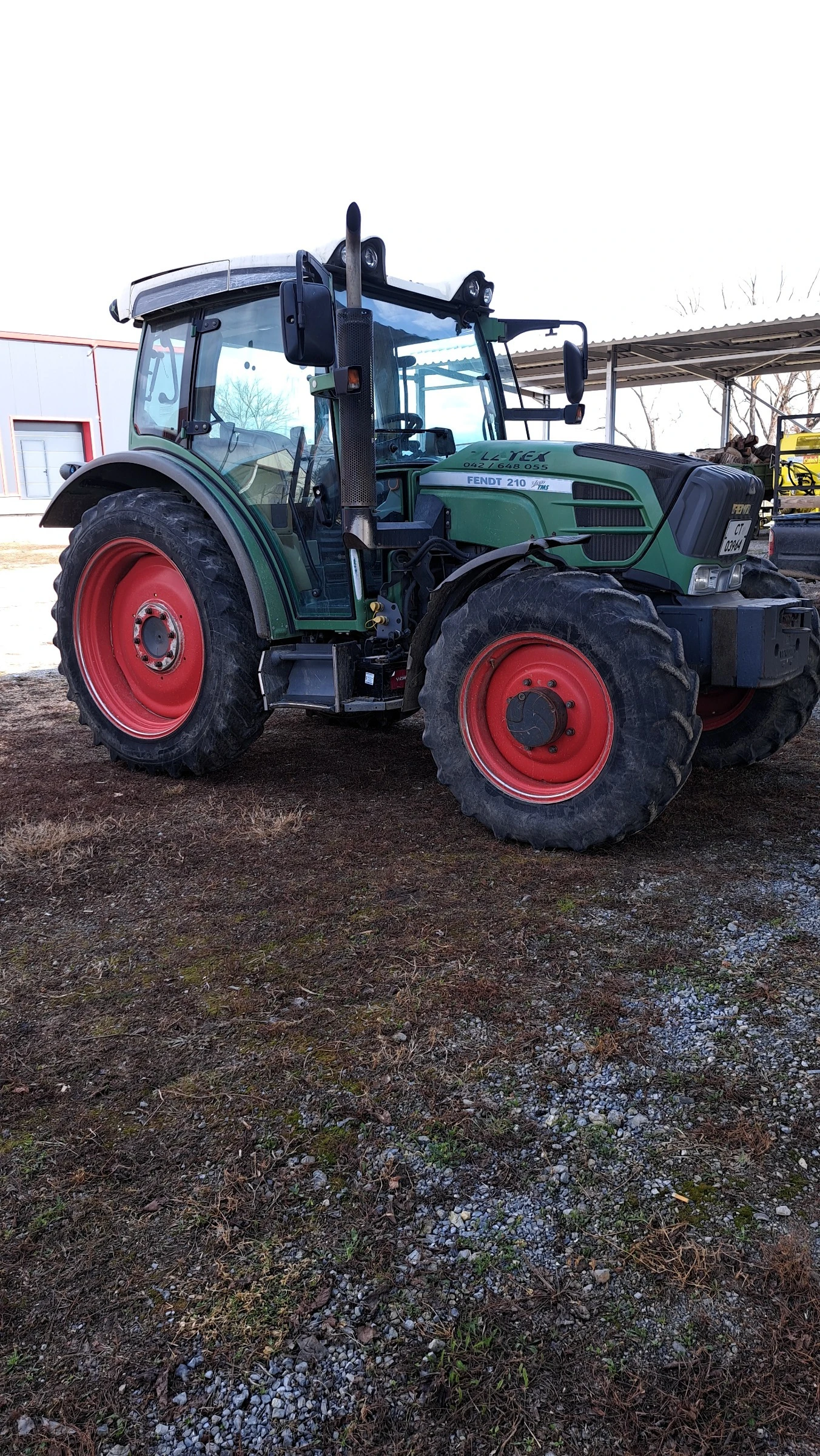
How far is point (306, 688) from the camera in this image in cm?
491

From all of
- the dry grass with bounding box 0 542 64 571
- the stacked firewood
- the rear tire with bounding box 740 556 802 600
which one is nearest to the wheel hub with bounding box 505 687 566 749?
the rear tire with bounding box 740 556 802 600

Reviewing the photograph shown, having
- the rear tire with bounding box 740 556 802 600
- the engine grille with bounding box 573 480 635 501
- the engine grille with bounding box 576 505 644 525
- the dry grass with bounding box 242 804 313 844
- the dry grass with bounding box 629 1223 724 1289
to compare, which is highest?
the engine grille with bounding box 573 480 635 501

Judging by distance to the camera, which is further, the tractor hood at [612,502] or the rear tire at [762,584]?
the rear tire at [762,584]

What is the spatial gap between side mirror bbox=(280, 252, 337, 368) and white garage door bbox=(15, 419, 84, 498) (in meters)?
30.0

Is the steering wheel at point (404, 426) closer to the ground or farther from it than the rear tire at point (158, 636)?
farther from it

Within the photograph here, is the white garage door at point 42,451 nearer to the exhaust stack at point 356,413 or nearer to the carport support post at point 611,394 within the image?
the carport support post at point 611,394

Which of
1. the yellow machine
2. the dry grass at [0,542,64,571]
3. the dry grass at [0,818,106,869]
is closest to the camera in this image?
the dry grass at [0,818,106,869]

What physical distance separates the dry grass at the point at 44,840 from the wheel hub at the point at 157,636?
1.10m

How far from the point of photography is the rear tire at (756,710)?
4816 mm

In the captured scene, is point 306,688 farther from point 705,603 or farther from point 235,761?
point 705,603

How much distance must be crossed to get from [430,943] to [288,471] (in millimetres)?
2541

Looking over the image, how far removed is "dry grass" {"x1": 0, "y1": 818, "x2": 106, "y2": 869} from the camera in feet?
13.6

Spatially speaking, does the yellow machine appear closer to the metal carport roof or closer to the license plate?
the metal carport roof

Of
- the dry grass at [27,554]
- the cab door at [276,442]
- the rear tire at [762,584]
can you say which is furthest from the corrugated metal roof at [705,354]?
the cab door at [276,442]
